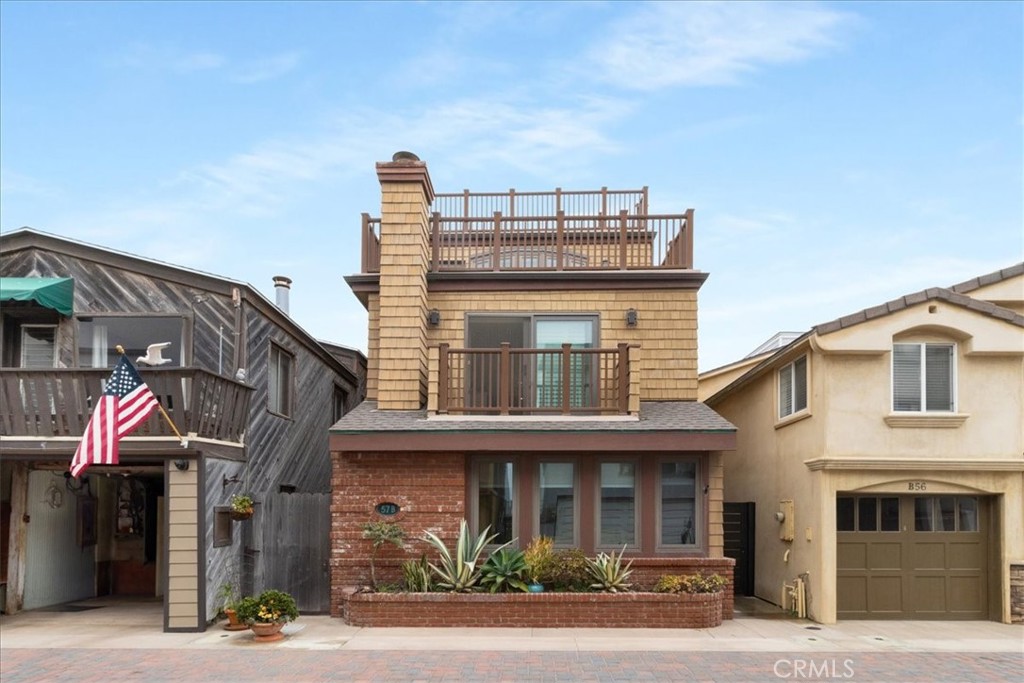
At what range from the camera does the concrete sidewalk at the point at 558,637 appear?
11.3 meters

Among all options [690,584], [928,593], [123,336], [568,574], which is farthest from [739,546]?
[123,336]

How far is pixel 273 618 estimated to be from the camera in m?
11.7

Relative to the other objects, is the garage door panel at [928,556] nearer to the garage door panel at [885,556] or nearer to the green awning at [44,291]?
the garage door panel at [885,556]

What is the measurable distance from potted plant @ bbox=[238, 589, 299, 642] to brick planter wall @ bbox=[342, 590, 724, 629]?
1.18 m

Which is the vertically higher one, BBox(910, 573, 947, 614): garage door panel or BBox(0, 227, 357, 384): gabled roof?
BBox(0, 227, 357, 384): gabled roof

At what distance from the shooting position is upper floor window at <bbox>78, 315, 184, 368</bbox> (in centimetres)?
1358

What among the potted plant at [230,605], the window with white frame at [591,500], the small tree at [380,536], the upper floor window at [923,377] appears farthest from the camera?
the window with white frame at [591,500]

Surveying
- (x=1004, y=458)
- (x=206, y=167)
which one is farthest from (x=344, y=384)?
(x=1004, y=458)

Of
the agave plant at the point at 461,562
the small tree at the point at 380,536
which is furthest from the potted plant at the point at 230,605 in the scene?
the agave plant at the point at 461,562

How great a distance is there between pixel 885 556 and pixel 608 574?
14.0 ft

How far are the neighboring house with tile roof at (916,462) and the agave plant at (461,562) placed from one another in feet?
16.4

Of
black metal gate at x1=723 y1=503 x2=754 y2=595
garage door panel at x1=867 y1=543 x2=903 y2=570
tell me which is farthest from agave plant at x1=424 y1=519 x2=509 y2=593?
garage door panel at x1=867 y1=543 x2=903 y2=570

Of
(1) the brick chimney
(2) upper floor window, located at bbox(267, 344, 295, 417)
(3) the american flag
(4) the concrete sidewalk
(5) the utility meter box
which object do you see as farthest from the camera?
(2) upper floor window, located at bbox(267, 344, 295, 417)

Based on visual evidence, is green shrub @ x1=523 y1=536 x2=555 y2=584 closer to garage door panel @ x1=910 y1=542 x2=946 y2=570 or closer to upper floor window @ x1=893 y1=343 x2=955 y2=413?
garage door panel @ x1=910 y1=542 x2=946 y2=570
